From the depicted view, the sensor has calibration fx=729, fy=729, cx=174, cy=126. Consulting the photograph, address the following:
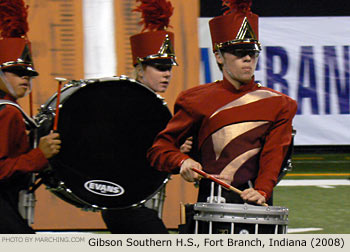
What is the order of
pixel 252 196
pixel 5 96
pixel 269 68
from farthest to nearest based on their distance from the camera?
pixel 269 68 < pixel 5 96 < pixel 252 196

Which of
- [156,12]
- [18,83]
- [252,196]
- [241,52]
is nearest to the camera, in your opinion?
[252,196]

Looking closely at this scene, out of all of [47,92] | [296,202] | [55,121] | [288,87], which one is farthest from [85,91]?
[288,87]

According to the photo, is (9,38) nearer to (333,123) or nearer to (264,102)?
(264,102)

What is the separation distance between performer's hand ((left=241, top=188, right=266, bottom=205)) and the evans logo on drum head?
0.99 metres

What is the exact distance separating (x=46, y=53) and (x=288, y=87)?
5.20 metres

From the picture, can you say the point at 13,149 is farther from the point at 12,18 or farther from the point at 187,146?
the point at 187,146

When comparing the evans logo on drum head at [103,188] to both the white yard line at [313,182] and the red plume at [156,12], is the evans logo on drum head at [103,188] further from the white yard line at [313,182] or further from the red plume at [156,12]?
the white yard line at [313,182]

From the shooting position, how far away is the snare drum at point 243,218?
10.2 ft

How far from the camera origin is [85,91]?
401 cm

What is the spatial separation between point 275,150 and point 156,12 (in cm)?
148

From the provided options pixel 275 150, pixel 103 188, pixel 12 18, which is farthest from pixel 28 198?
pixel 275 150

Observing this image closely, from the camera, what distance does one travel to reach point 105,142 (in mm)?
4113

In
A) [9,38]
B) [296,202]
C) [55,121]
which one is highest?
[9,38]

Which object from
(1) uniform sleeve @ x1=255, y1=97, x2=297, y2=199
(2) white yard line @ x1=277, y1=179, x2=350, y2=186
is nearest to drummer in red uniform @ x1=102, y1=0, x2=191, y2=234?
(1) uniform sleeve @ x1=255, y1=97, x2=297, y2=199
